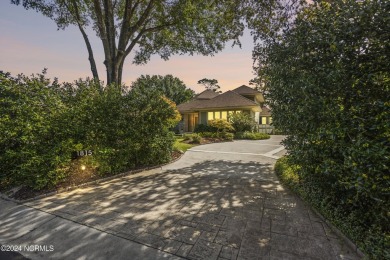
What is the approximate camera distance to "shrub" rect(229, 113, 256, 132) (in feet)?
70.4

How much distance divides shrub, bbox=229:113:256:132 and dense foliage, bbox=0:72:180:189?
14.2m

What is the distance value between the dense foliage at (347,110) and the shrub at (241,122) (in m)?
17.4

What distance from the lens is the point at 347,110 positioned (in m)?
3.21

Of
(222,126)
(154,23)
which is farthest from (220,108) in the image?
(154,23)

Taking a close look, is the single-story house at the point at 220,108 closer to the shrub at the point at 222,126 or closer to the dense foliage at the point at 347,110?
the shrub at the point at 222,126

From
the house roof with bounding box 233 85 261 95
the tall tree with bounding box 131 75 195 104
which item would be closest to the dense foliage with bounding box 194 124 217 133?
the house roof with bounding box 233 85 261 95

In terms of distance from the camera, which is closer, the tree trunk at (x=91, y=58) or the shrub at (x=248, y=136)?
the tree trunk at (x=91, y=58)

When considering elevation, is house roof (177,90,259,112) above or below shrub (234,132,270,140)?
above

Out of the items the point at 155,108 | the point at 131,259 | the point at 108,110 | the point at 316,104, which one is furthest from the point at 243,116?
the point at 131,259

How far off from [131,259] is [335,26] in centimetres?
495

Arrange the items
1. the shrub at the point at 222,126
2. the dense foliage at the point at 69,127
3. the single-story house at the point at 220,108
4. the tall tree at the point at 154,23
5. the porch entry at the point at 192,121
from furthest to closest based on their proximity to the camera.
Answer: the porch entry at the point at 192,121 < the single-story house at the point at 220,108 < the shrub at the point at 222,126 < the tall tree at the point at 154,23 < the dense foliage at the point at 69,127

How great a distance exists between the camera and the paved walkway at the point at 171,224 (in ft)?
9.75

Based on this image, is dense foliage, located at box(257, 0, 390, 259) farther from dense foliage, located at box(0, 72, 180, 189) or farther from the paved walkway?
dense foliage, located at box(0, 72, 180, 189)

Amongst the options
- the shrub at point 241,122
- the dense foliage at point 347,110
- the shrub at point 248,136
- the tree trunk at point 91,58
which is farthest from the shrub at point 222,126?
the dense foliage at point 347,110
